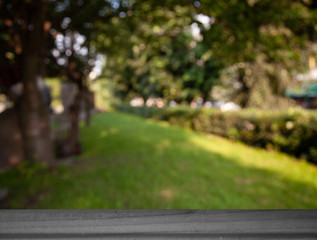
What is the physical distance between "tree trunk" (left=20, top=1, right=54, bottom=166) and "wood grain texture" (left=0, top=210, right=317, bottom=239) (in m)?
4.88

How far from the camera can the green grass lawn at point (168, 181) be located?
409 centimetres

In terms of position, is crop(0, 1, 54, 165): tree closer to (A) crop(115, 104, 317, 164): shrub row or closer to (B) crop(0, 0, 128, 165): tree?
(B) crop(0, 0, 128, 165): tree

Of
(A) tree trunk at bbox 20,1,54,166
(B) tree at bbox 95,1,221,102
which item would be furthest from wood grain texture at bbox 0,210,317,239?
(A) tree trunk at bbox 20,1,54,166

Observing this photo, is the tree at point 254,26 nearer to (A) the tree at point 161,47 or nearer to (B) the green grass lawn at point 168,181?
(A) the tree at point 161,47

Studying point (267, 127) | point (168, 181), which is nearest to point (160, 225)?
point (168, 181)

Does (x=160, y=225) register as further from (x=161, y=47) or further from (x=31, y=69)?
(x=161, y=47)

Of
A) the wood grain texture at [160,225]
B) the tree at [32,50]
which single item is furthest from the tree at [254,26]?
the wood grain texture at [160,225]

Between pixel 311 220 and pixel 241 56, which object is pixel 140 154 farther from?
pixel 311 220

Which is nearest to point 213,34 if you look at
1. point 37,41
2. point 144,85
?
point 37,41

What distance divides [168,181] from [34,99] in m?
3.77

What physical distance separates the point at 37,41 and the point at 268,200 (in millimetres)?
6131

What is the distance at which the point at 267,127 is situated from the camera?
875 centimetres

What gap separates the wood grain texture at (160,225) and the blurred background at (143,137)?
3.21m

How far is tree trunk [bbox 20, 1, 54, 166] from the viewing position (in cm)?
499
